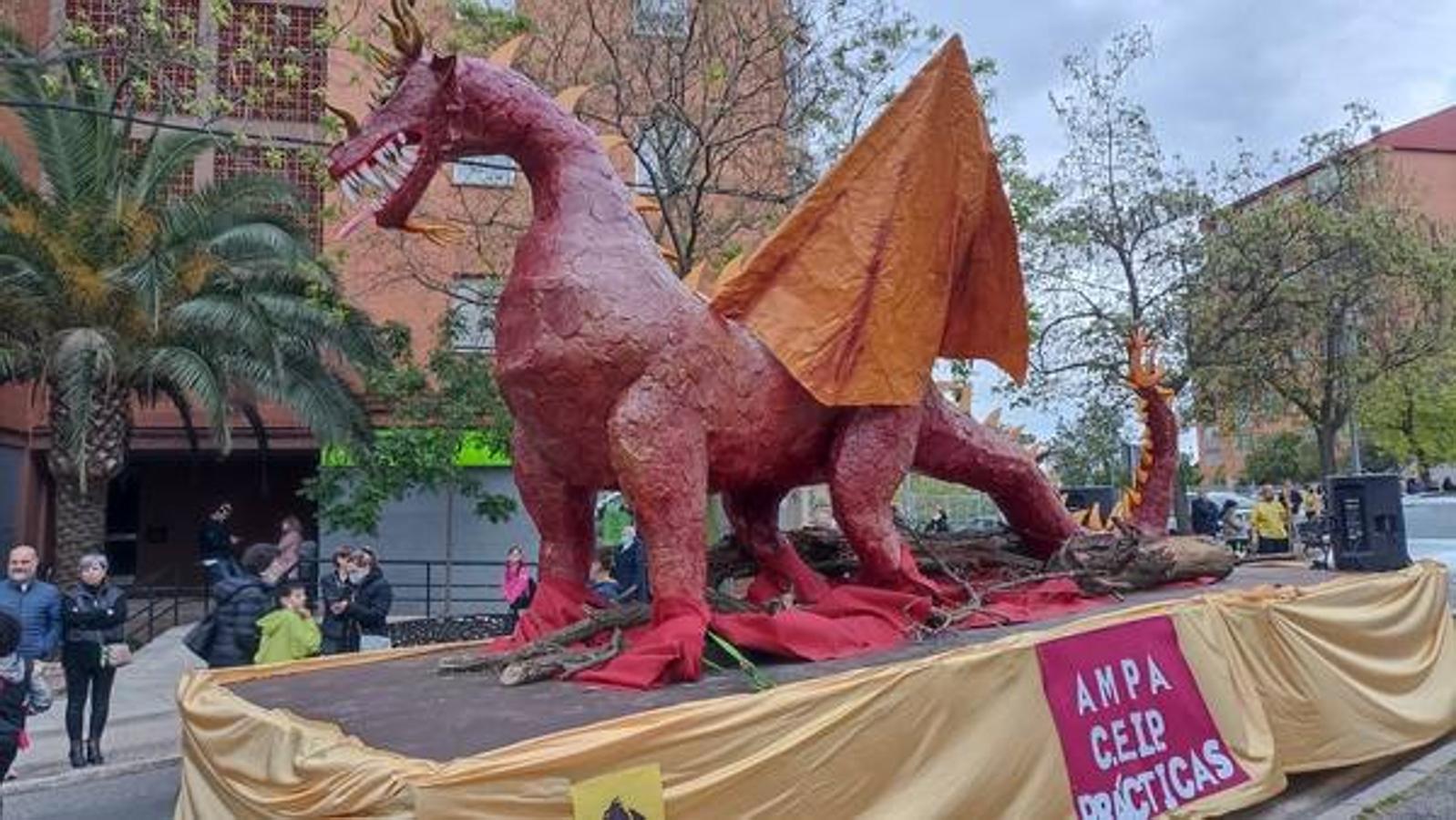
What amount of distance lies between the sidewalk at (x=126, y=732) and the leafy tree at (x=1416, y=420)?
18.1 metres

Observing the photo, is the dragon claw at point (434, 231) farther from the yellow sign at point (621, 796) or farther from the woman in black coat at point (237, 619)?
the woman in black coat at point (237, 619)

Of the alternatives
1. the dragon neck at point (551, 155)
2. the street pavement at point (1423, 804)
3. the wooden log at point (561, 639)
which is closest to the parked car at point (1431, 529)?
the street pavement at point (1423, 804)

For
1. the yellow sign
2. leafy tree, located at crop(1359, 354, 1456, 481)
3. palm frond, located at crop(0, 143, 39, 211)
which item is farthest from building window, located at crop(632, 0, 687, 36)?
leafy tree, located at crop(1359, 354, 1456, 481)

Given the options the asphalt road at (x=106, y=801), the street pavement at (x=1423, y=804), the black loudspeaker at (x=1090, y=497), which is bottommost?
the asphalt road at (x=106, y=801)

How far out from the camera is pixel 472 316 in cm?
1368

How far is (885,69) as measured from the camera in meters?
10.5

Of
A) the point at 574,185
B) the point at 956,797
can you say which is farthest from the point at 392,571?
the point at 956,797

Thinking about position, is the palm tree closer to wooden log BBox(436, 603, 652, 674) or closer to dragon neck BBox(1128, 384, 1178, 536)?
wooden log BBox(436, 603, 652, 674)

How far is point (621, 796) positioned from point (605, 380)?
1734mm

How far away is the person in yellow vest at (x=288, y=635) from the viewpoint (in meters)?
6.31

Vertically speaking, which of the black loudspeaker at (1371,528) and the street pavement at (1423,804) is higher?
the black loudspeaker at (1371,528)

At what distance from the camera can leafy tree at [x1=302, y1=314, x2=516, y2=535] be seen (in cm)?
1234

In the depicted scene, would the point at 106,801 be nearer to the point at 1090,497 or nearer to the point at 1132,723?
the point at 1132,723

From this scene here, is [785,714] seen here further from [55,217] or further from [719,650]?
[55,217]
